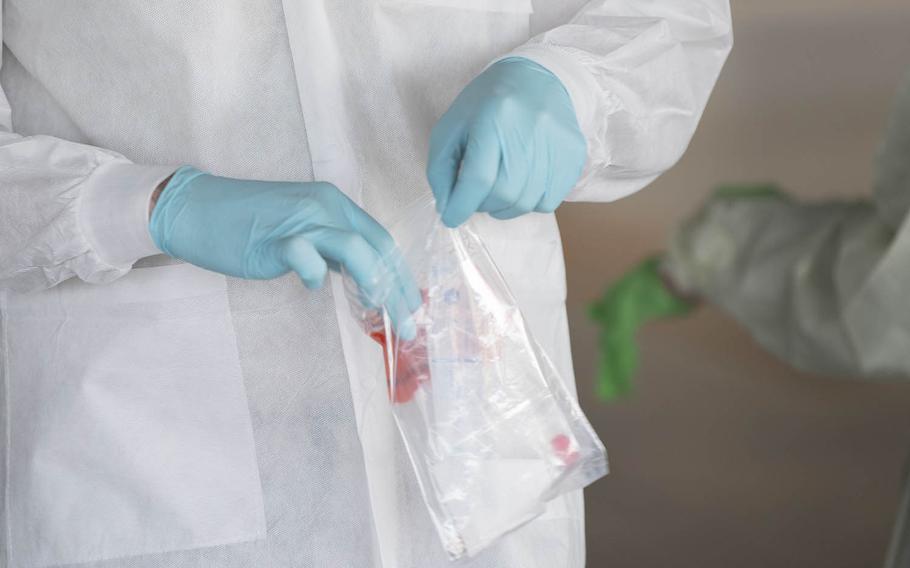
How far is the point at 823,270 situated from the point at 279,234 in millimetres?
597

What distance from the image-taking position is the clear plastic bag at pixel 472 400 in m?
0.71

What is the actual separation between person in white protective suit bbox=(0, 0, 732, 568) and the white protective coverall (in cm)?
32

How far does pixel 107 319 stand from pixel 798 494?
1.54m

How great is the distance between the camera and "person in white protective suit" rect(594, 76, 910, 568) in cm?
90

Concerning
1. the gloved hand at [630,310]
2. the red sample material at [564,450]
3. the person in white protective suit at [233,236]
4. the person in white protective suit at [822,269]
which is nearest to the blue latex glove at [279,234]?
the person in white protective suit at [233,236]

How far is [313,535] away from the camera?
0.78m

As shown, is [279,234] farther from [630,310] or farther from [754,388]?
[754,388]

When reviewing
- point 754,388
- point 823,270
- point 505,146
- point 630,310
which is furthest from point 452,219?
point 754,388

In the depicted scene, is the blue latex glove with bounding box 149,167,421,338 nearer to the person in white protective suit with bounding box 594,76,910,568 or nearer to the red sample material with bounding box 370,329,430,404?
the red sample material with bounding box 370,329,430,404

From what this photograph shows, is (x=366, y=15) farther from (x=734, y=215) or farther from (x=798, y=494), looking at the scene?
(x=798, y=494)

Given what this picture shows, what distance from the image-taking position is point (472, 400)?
0.73 m

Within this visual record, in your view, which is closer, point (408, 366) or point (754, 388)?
point (408, 366)

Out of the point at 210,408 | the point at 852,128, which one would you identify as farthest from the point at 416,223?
the point at 852,128

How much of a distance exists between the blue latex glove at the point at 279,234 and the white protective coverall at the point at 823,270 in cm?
48
